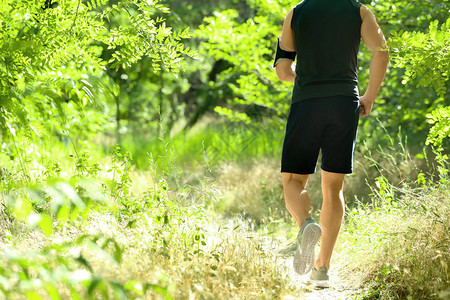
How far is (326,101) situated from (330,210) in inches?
27.3

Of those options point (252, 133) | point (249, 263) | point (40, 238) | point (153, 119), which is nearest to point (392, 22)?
point (252, 133)

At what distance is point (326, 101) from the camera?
136 inches

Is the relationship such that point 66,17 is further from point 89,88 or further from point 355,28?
point 355,28

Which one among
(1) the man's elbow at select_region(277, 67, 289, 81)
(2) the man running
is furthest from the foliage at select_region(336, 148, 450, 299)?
(1) the man's elbow at select_region(277, 67, 289, 81)

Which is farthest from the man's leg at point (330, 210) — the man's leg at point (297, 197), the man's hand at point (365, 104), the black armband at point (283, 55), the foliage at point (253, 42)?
the foliage at point (253, 42)

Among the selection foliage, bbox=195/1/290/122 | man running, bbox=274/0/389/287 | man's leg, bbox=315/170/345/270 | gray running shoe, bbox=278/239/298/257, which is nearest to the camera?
man running, bbox=274/0/389/287

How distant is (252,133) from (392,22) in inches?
118

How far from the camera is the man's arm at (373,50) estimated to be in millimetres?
3385

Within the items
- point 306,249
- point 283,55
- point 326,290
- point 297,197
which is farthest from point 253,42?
point 306,249

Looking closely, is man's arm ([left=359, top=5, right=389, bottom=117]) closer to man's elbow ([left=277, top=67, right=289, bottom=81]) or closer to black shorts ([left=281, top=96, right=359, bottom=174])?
black shorts ([left=281, top=96, right=359, bottom=174])

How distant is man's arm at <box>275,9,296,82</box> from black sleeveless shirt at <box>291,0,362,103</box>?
15 cm

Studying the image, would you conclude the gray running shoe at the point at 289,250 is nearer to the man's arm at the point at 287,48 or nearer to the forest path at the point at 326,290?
the forest path at the point at 326,290

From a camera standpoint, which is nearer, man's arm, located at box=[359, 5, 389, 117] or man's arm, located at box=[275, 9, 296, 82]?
man's arm, located at box=[359, 5, 389, 117]

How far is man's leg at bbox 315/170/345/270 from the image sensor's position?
11.6ft
